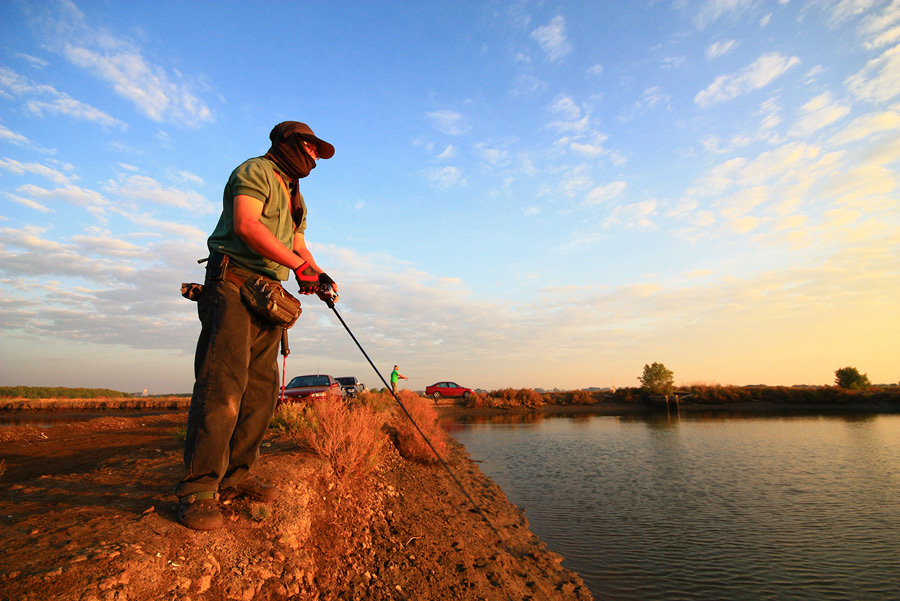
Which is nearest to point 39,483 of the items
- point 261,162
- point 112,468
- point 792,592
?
point 112,468

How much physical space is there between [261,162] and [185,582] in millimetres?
2259

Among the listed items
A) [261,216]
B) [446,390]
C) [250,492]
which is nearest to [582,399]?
[446,390]

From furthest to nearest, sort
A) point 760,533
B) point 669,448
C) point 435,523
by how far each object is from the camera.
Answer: point 669,448 < point 760,533 < point 435,523

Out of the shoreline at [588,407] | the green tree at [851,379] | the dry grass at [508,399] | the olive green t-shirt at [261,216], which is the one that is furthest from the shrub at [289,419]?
the green tree at [851,379]

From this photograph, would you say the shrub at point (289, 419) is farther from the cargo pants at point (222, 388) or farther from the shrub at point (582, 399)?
the shrub at point (582, 399)

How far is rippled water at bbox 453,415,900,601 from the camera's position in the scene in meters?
4.56

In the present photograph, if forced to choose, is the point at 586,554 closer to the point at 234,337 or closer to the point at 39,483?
the point at 234,337

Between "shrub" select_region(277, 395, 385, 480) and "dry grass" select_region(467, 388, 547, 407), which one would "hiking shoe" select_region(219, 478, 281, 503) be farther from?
"dry grass" select_region(467, 388, 547, 407)

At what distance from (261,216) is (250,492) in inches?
70.5

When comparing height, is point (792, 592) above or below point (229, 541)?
below

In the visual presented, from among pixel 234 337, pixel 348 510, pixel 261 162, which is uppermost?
pixel 261 162

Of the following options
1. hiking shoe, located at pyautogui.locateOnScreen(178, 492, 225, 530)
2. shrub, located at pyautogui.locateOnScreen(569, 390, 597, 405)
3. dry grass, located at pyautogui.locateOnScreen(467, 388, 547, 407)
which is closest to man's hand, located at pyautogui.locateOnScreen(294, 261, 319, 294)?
hiking shoe, located at pyautogui.locateOnScreen(178, 492, 225, 530)

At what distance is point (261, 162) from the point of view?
270cm

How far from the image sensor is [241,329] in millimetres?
2506
